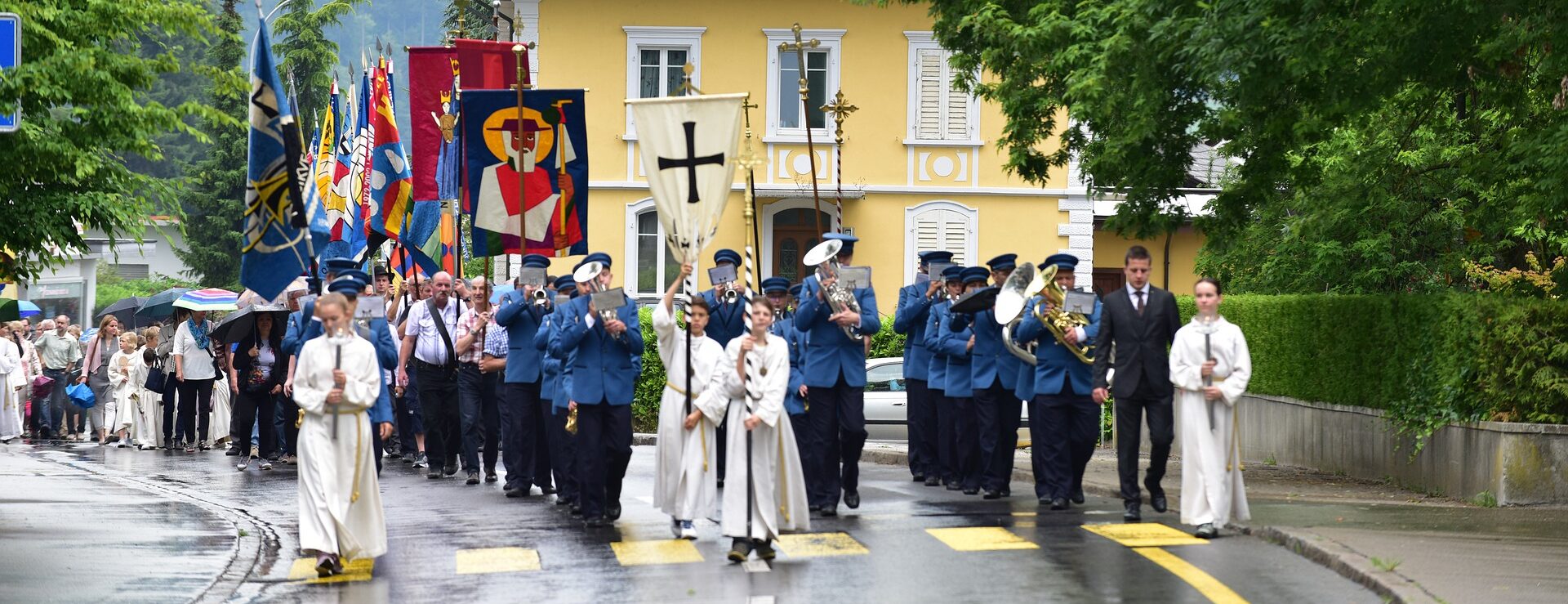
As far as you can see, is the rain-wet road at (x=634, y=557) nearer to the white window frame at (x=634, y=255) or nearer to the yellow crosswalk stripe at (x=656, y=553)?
the yellow crosswalk stripe at (x=656, y=553)

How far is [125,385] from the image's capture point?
26.2m

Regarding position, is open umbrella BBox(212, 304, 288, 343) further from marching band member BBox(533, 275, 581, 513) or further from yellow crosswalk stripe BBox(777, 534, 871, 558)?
yellow crosswalk stripe BBox(777, 534, 871, 558)

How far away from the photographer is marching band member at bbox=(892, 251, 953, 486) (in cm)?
1616

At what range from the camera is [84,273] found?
195ft

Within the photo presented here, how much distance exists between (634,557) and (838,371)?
3.15 meters

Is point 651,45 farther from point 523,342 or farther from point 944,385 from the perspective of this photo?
point 944,385

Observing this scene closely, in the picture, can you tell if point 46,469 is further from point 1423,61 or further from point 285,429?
point 1423,61

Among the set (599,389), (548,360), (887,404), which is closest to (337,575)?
(599,389)

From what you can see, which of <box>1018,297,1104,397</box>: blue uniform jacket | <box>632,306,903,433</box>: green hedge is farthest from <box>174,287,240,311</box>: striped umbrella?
<box>1018,297,1104,397</box>: blue uniform jacket

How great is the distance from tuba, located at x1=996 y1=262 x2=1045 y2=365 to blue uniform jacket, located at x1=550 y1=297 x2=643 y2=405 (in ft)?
9.45

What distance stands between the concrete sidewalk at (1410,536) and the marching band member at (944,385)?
0.61 m

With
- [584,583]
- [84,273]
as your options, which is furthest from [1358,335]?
[84,273]

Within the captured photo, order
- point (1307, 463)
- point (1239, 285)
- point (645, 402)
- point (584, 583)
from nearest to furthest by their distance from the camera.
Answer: point (584, 583)
point (1307, 463)
point (645, 402)
point (1239, 285)

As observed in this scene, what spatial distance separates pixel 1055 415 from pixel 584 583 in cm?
478
